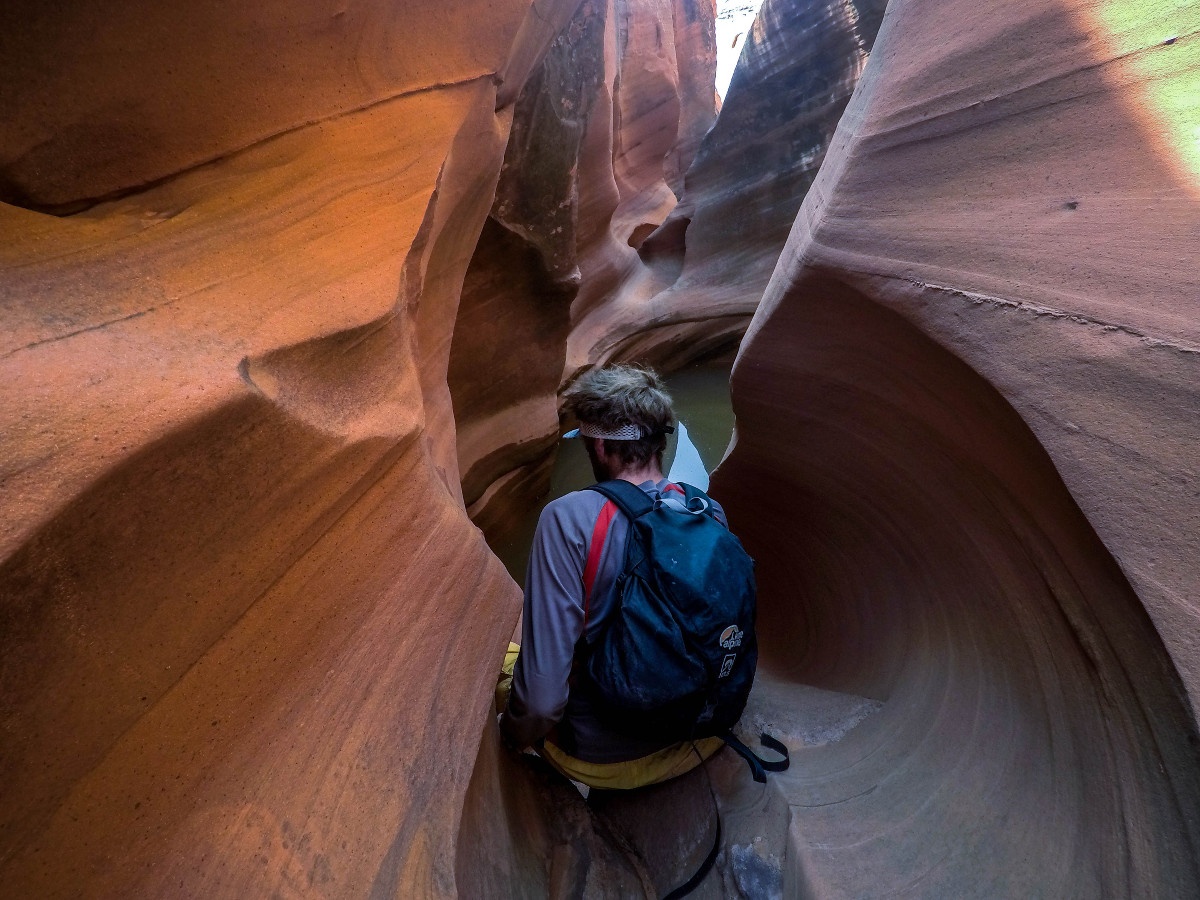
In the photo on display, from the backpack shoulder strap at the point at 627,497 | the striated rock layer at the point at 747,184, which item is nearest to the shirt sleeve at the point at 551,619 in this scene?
the backpack shoulder strap at the point at 627,497

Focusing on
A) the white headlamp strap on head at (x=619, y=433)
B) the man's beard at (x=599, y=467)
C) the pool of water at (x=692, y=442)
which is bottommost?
the pool of water at (x=692, y=442)

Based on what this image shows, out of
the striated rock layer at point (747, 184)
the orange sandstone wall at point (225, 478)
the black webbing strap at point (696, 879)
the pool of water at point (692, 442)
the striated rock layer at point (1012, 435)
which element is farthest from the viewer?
the striated rock layer at point (747, 184)

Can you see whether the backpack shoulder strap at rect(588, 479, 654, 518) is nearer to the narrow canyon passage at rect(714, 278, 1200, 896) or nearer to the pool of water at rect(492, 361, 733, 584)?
the narrow canyon passage at rect(714, 278, 1200, 896)

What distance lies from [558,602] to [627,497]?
0.31 meters

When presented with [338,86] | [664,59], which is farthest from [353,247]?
[664,59]

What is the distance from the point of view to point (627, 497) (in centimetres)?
158

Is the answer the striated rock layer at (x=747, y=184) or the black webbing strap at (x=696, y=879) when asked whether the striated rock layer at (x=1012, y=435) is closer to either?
the black webbing strap at (x=696, y=879)

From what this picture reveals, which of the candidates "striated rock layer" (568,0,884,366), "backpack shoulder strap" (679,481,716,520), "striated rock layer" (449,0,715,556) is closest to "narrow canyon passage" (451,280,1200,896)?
"backpack shoulder strap" (679,481,716,520)

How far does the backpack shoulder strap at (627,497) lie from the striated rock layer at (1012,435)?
84 centimetres

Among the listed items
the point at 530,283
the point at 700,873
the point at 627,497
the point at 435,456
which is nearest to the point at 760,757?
the point at 700,873

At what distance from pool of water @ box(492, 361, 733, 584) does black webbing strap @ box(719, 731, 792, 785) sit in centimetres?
287

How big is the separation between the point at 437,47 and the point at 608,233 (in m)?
5.66

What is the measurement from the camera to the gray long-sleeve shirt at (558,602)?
1479mm

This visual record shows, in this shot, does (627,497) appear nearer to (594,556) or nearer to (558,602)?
(594,556)
